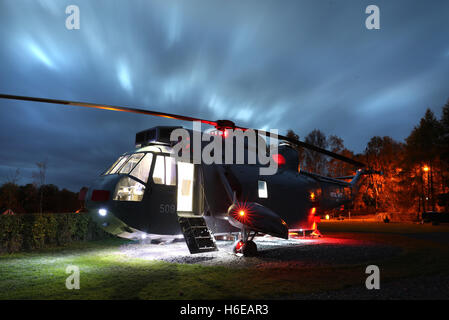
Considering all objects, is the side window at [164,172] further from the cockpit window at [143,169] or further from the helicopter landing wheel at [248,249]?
the helicopter landing wheel at [248,249]

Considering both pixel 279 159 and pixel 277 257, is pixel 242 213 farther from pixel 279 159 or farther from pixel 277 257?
pixel 279 159

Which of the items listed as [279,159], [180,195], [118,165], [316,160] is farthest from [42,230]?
[316,160]

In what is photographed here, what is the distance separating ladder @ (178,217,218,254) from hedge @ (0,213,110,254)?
6456 mm

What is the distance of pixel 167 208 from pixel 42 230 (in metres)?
6.13

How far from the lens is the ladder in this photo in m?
8.16

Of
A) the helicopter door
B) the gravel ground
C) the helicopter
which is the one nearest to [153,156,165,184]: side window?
the helicopter

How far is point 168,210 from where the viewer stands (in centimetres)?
871

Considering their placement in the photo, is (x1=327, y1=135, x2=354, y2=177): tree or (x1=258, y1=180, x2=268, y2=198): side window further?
(x1=327, y1=135, x2=354, y2=177): tree

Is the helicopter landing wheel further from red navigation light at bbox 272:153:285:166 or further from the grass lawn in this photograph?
red navigation light at bbox 272:153:285:166

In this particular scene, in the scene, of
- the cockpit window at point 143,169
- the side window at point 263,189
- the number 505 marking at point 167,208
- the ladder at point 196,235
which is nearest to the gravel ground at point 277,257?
the ladder at point 196,235

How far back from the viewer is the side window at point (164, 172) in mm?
8773
